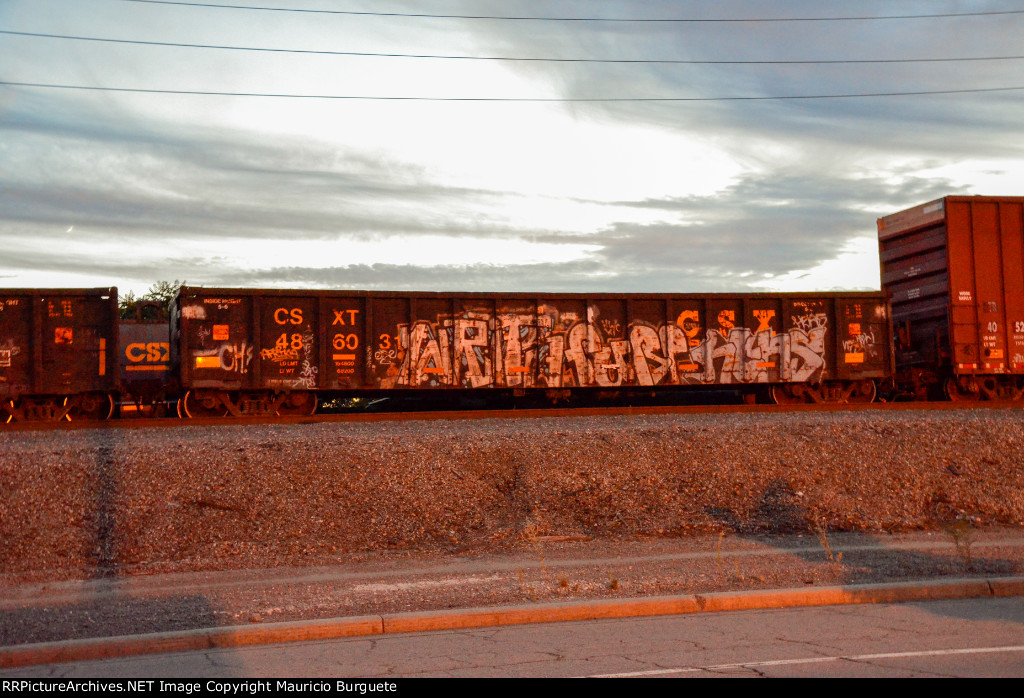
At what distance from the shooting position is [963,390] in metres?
20.7

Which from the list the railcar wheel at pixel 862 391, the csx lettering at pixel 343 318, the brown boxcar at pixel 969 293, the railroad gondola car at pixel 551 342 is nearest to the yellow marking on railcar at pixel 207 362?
the railroad gondola car at pixel 551 342

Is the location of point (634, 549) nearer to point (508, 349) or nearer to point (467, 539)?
point (467, 539)

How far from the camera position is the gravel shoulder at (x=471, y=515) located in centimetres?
910

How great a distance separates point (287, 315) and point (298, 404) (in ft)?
6.53

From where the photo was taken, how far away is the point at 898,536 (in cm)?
1164

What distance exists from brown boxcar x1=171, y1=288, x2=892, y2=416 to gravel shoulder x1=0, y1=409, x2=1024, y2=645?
3986 millimetres

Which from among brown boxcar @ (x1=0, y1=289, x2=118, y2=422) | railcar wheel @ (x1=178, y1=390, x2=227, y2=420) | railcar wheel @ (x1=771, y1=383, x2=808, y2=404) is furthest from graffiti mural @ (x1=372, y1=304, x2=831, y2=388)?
brown boxcar @ (x1=0, y1=289, x2=118, y2=422)

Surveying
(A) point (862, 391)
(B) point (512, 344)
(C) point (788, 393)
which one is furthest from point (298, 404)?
(A) point (862, 391)

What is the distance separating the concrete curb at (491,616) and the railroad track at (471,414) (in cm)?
912

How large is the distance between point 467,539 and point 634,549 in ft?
7.04

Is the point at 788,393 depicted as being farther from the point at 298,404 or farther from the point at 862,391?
the point at 298,404

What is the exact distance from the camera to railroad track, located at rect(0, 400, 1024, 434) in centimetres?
1650

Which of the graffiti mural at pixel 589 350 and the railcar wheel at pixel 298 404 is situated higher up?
the graffiti mural at pixel 589 350

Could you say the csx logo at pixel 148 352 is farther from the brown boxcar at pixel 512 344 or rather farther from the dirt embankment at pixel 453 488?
the dirt embankment at pixel 453 488
